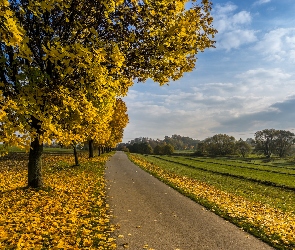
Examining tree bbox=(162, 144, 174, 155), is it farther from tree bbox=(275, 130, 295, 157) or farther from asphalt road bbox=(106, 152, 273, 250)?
asphalt road bbox=(106, 152, 273, 250)

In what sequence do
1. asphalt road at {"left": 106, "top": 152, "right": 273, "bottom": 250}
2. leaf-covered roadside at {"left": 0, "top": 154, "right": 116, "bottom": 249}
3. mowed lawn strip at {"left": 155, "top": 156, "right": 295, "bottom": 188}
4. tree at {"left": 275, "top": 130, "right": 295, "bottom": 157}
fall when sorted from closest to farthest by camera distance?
leaf-covered roadside at {"left": 0, "top": 154, "right": 116, "bottom": 249}
asphalt road at {"left": 106, "top": 152, "right": 273, "bottom": 250}
mowed lawn strip at {"left": 155, "top": 156, "right": 295, "bottom": 188}
tree at {"left": 275, "top": 130, "right": 295, "bottom": 157}

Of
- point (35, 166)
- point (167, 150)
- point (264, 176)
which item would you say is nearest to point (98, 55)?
point (35, 166)

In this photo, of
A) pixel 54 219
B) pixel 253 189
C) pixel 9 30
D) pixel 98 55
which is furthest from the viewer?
pixel 253 189

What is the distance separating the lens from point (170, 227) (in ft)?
29.6

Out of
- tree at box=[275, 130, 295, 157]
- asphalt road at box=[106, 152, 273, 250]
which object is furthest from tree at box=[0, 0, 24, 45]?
tree at box=[275, 130, 295, 157]

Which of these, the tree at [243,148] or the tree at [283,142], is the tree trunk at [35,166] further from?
the tree at [283,142]

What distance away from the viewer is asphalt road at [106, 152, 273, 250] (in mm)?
7555

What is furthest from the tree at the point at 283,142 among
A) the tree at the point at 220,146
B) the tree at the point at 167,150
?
the tree at the point at 167,150

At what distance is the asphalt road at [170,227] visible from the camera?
755 centimetres

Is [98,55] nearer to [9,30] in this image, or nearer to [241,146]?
[9,30]

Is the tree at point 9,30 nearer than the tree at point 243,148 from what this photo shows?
Yes

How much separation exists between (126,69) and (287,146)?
141144 mm

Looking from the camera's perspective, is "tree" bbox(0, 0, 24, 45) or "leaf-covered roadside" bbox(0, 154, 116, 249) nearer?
"tree" bbox(0, 0, 24, 45)

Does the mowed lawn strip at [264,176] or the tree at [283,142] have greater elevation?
the tree at [283,142]
